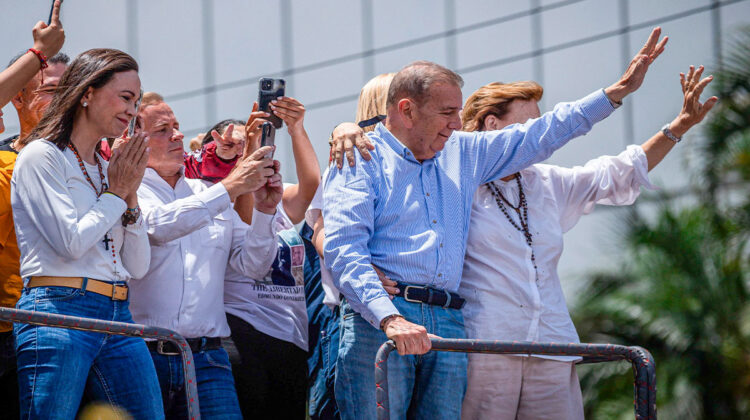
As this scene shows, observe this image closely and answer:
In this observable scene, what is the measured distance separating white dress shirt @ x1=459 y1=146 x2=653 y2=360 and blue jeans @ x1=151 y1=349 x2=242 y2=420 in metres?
0.95

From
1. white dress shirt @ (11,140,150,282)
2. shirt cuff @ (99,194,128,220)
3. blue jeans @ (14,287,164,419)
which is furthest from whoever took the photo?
shirt cuff @ (99,194,128,220)

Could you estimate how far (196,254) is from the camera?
4656 millimetres

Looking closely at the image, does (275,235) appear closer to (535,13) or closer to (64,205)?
(64,205)

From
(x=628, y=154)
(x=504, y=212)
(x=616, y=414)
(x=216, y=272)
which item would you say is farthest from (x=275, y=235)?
(x=616, y=414)

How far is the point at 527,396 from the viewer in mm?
4293

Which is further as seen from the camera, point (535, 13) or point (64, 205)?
point (535, 13)

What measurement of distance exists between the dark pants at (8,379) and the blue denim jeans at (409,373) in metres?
1.17

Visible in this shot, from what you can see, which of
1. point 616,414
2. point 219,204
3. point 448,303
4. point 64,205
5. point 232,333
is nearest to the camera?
point 64,205

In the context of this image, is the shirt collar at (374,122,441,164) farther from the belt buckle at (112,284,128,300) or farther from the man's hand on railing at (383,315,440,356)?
the belt buckle at (112,284,128,300)

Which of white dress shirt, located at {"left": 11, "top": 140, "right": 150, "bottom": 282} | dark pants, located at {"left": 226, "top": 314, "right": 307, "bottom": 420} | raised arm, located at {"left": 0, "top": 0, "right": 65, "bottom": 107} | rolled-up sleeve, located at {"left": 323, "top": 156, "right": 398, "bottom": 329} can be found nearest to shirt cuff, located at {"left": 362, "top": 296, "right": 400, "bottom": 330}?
rolled-up sleeve, located at {"left": 323, "top": 156, "right": 398, "bottom": 329}

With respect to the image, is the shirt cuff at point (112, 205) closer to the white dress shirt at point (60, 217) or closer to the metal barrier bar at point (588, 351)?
the white dress shirt at point (60, 217)

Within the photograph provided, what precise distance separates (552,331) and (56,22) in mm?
2238

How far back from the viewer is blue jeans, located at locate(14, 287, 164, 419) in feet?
12.1

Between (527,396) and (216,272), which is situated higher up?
(216,272)
